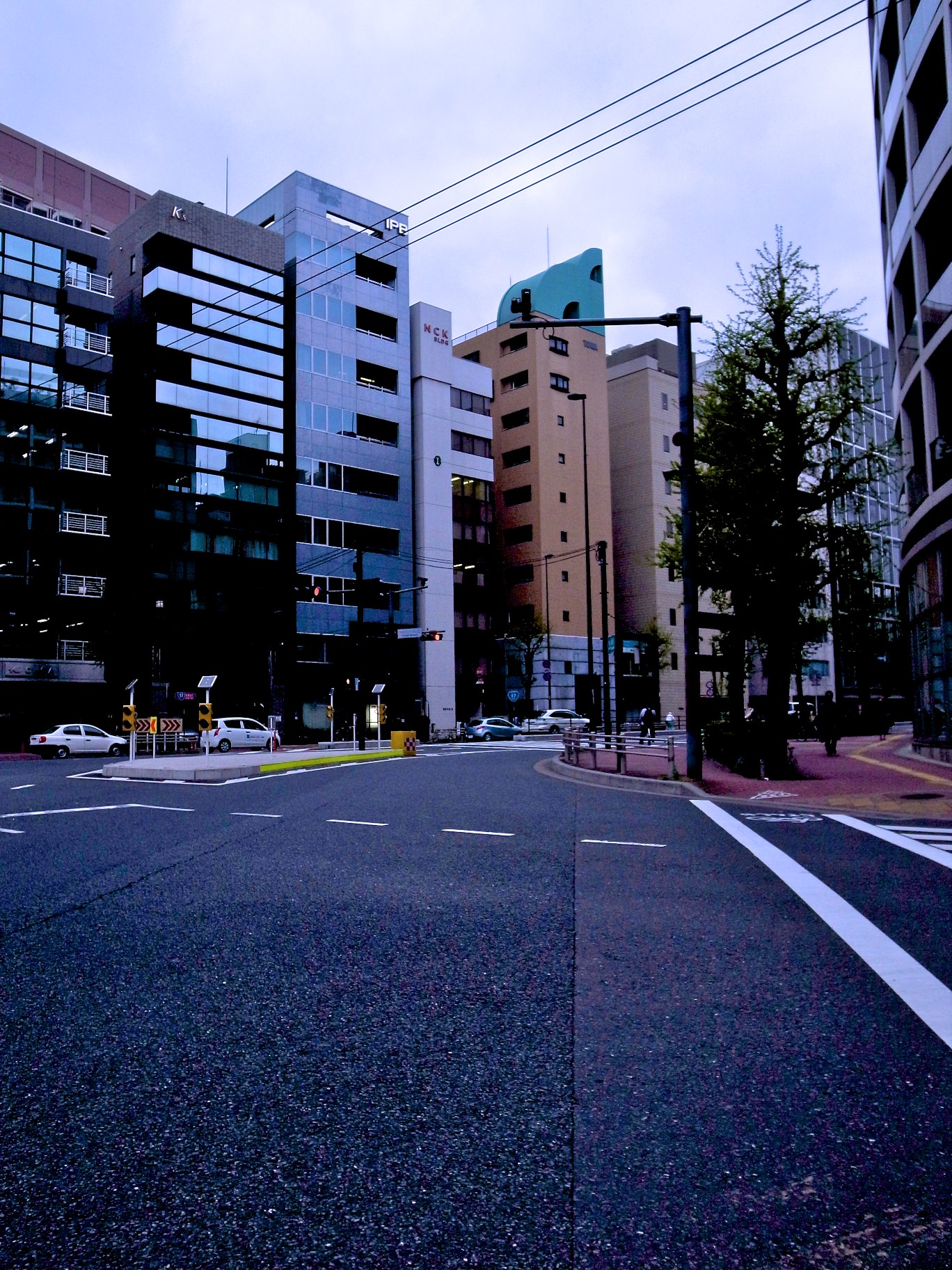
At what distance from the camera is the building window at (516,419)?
73375 mm

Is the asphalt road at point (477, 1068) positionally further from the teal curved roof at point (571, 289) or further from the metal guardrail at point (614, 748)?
the teal curved roof at point (571, 289)

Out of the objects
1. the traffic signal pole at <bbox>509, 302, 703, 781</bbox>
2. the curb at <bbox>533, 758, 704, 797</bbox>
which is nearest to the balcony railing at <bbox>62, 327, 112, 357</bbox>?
the curb at <bbox>533, 758, 704, 797</bbox>

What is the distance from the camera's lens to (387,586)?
5934cm

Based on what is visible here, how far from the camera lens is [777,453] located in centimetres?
2102

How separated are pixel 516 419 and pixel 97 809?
209ft

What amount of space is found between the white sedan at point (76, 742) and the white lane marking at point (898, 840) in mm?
32546

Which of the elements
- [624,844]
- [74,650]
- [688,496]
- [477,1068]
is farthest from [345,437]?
[477,1068]

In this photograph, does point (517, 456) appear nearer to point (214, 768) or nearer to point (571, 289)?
point (571, 289)

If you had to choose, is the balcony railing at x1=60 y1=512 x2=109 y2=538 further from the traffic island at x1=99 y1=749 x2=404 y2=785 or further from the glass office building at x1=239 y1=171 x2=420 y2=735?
the traffic island at x1=99 y1=749 x2=404 y2=785

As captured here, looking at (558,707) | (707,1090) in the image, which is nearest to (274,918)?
(707,1090)

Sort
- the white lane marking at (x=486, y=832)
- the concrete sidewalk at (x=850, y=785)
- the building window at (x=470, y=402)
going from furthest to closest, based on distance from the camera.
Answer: the building window at (x=470, y=402) < the concrete sidewalk at (x=850, y=785) < the white lane marking at (x=486, y=832)

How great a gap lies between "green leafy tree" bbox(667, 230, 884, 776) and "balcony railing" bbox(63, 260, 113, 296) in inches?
1525

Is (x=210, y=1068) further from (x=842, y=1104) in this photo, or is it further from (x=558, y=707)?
(x=558, y=707)

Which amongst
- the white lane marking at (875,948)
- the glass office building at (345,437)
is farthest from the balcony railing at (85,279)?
the white lane marking at (875,948)
